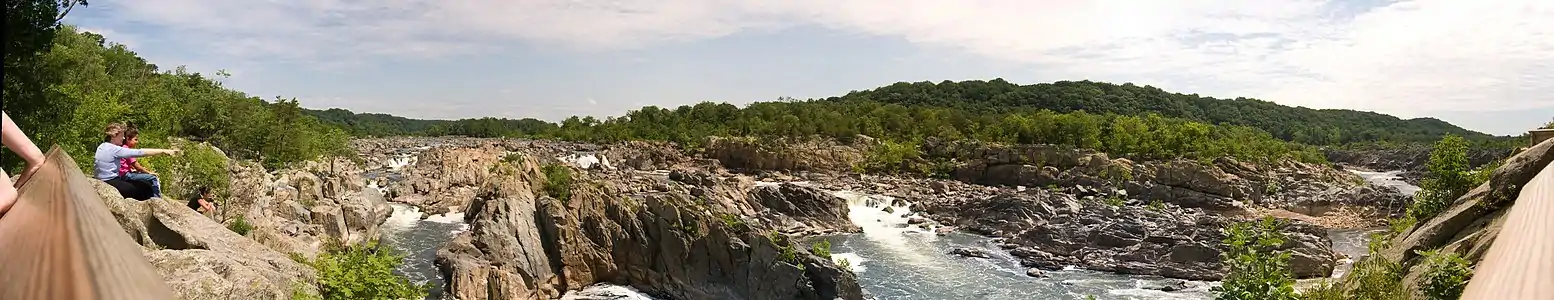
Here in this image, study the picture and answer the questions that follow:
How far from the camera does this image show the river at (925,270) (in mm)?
20594

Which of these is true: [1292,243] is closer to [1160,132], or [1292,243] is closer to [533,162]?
[533,162]

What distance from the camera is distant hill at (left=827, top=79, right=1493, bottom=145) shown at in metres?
96.2

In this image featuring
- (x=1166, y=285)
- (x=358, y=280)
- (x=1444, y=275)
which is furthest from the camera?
(x=1166, y=285)

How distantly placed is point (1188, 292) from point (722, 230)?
40.4ft

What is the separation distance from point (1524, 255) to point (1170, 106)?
4788 inches

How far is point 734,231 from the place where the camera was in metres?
20.0

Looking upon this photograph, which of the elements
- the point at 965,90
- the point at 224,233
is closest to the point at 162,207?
the point at 224,233

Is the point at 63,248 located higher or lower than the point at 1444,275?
higher

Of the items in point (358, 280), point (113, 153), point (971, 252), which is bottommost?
point (971, 252)

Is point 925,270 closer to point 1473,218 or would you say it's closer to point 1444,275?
point 1473,218

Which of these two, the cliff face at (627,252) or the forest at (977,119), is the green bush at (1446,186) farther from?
the forest at (977,119)

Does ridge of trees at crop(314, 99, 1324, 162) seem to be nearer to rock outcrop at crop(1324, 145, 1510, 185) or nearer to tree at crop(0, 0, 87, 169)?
rock outcrop at crop(1324, 145, 1510, 185)

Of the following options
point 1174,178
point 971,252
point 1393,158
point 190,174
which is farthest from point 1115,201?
point 1393,158

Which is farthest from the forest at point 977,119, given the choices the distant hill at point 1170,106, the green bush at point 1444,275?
the green bush at point 1444,275
